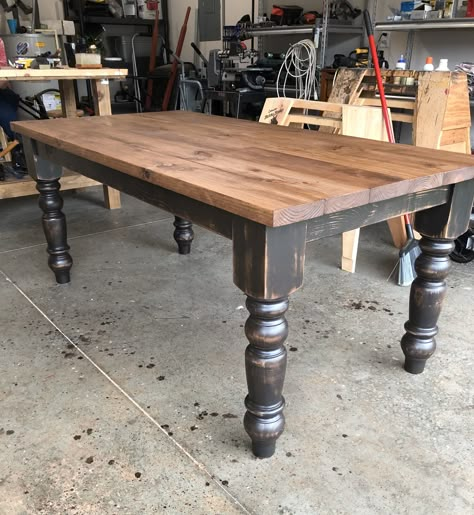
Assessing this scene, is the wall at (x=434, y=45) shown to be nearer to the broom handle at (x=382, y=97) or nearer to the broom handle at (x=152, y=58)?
the broom handle at (x=382, y=97)

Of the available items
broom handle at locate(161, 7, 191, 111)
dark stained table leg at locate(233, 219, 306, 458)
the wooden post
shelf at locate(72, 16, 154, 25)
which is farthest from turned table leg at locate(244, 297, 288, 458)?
shelf at locate(72, 16, 154, 25)

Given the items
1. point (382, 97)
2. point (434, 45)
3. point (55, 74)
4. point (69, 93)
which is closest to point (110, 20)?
point (69, 93)

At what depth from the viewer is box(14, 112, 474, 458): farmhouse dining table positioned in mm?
A: 1037

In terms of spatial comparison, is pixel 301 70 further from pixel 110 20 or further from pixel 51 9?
pixel 51 9

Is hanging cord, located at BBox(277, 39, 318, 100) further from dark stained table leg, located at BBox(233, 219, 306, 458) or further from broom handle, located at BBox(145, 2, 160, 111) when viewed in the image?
dark stained table leg, located at BBox(233, 219, 306, 458)

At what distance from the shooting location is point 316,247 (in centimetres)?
272

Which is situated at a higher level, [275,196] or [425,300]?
[275,196]

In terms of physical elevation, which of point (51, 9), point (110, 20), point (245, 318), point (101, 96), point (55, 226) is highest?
point (51, 9)

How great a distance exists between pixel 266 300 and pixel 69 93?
2776mm

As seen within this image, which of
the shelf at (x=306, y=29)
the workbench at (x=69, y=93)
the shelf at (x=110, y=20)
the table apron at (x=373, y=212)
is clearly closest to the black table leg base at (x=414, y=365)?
the table apron at (x=373, y=212)

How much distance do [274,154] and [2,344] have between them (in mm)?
1203

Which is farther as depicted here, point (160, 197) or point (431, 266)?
point (431, 266)

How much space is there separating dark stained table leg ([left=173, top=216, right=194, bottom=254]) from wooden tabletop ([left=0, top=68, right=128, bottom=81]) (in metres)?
1.12

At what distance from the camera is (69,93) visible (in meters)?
3.31
